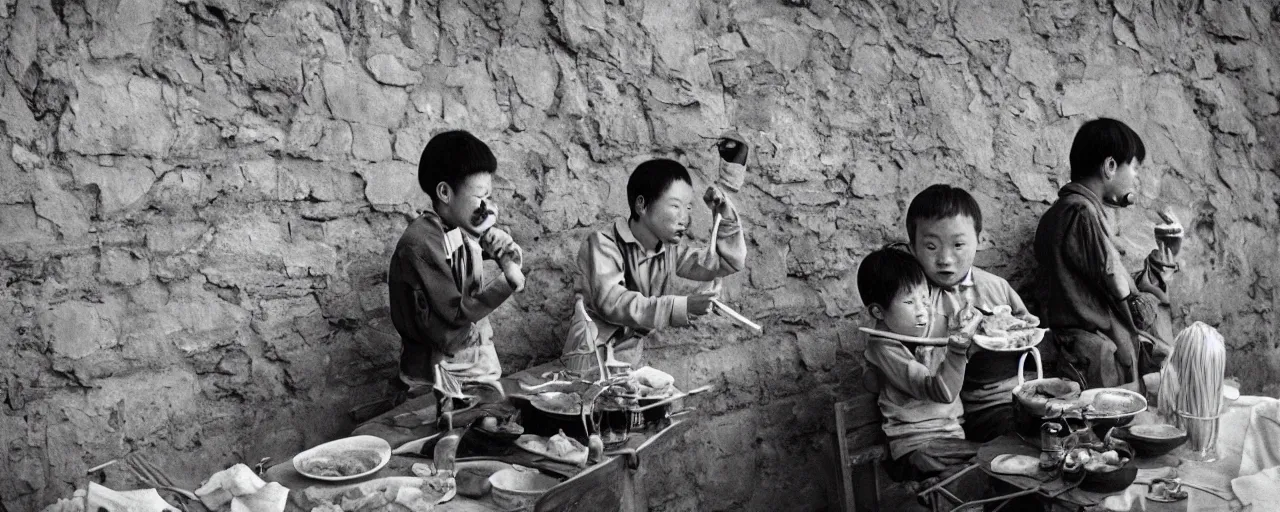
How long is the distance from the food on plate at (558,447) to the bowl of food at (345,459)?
1.20 ft

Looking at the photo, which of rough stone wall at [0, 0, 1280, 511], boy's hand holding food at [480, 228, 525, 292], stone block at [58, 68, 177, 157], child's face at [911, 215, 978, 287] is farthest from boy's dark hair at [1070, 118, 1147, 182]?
stone block at [58, 68, 177, 157]

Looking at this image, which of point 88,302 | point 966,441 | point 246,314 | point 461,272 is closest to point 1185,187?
point 966,441

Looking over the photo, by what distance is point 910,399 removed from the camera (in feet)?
13.3

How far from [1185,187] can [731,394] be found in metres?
2.70

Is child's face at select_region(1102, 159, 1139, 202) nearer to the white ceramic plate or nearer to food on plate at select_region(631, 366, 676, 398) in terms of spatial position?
the white ceramic plate

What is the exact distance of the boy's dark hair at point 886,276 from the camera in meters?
3.99

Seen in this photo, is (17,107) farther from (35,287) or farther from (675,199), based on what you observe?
(675,199)

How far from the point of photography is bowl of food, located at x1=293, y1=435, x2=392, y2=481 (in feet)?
9.32

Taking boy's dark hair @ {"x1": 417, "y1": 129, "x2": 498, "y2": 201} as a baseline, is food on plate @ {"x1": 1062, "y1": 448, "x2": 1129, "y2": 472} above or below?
below

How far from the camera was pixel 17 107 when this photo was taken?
336 centimetres

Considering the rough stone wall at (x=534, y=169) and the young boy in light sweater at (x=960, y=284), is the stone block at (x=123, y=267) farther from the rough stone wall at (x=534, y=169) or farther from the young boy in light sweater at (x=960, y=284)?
the young boy in light sweater at (x=960, y=284)

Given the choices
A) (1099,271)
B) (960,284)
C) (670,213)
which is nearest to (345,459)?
(670,213)

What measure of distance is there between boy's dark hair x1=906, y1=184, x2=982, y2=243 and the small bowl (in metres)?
1.96

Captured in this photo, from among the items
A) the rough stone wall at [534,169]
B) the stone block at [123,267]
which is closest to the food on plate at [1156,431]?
the rough stone wall at [534,169]
